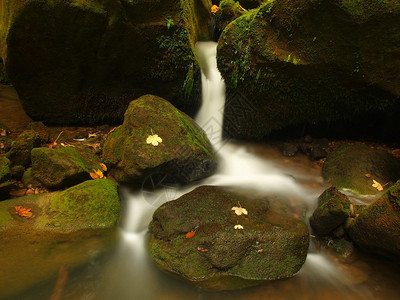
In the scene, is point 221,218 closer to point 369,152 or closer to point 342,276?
point 342,276

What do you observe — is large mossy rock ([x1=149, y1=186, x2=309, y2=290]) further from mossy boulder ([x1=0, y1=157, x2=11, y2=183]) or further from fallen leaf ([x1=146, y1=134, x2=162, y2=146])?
mossy boulder ([x1=0, y1=157, x2=11, y2=183])

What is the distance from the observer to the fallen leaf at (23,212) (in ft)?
12.2

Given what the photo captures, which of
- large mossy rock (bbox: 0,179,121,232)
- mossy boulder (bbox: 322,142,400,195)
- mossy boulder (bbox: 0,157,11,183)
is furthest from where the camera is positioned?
mossy boulder (bbox: 322,142,400,195)

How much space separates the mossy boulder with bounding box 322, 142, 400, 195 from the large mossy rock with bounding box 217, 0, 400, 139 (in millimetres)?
933

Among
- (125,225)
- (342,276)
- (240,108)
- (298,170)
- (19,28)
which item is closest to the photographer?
(342,276)

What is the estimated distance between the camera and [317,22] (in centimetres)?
462

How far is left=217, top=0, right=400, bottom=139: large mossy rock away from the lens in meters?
4.41

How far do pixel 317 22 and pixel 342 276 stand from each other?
3.99 metres

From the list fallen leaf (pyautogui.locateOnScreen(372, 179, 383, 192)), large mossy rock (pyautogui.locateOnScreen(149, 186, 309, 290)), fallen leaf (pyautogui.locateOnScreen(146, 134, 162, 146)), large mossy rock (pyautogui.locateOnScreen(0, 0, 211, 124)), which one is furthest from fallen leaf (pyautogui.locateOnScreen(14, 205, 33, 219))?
fallen leaf (pyautogui.locateOnScreen(372, 179, 383, 192))

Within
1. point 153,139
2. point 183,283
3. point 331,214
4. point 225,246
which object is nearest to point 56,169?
point 153,139

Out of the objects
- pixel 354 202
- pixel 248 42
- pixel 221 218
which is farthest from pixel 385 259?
pixel 248 42

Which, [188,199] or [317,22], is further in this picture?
[317,22]

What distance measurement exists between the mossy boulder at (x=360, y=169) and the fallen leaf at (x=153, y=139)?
3134 millimetres

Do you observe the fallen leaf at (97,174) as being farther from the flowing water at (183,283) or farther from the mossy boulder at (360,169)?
the mossy boulder at (360,169)
